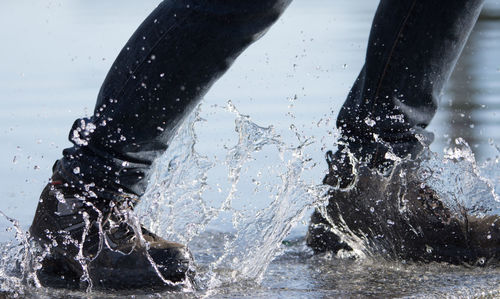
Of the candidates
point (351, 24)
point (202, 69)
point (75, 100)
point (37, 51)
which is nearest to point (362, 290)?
point (202, 69)

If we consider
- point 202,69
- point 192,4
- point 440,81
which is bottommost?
point 440,81

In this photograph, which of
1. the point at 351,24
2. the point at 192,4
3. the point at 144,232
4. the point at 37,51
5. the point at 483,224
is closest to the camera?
the point at 192,4

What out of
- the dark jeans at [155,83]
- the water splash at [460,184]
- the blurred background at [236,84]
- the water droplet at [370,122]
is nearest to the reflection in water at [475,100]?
the blurred background at [236,84]

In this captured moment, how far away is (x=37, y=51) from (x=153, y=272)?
242 inches

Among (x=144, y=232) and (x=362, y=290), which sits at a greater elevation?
(x=144, y=232)

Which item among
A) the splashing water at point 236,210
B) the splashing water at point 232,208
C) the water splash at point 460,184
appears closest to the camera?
the splashing water at point 236,210

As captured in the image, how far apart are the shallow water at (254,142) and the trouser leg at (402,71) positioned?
12cm

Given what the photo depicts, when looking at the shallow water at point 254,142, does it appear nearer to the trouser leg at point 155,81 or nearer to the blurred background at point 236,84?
the blurred background at point 236,84

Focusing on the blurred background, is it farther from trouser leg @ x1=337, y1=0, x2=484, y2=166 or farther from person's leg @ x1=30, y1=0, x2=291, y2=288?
person's leg @ x1=30, y1=0, x2=291, y2=288

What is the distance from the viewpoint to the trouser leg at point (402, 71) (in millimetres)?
2781

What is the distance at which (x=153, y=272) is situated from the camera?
7.86 ft

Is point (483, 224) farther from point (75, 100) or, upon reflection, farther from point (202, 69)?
point (75, 100)

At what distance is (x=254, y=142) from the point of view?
301 centimetres

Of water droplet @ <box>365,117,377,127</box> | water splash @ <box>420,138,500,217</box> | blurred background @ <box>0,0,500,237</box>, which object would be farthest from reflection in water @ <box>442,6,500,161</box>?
water droplet @ <box>365,117,377,127</box>
